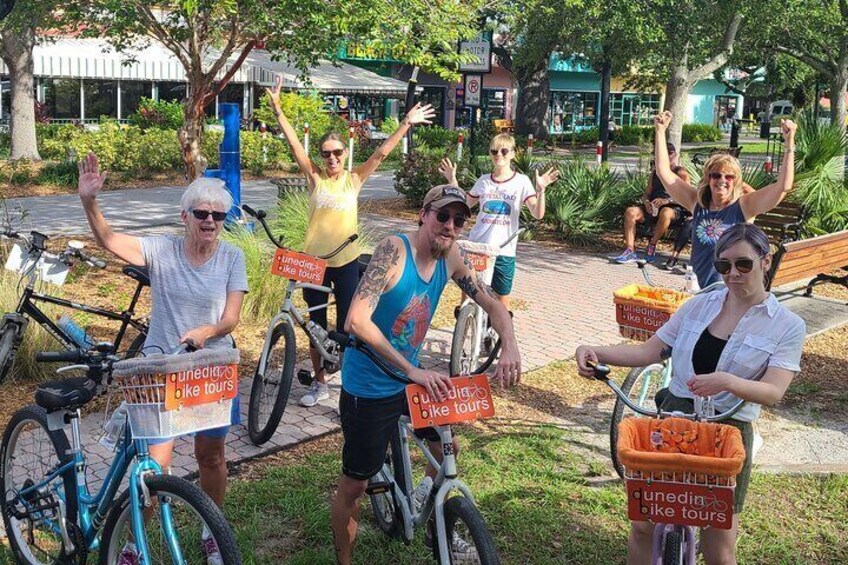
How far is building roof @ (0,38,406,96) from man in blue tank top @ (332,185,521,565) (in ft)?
86.5

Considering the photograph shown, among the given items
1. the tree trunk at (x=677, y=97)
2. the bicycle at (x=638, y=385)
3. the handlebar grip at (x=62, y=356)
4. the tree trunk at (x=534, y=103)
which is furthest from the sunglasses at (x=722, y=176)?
the tree trunk at (x=534, y=103)

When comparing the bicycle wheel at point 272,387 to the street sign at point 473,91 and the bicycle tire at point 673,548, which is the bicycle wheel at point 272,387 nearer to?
the bicycle tire at point 673,548

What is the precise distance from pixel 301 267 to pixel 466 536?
287cm

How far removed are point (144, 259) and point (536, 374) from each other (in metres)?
4.19

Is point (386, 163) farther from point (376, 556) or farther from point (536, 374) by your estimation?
point (376, 556)

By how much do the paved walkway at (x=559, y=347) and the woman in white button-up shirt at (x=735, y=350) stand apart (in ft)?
7.88

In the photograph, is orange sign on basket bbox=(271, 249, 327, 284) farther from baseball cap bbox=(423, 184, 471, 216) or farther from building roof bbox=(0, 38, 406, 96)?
building roof bbox=(0, 38, 406, 96)

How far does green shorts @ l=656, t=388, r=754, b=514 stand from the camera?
349 cm

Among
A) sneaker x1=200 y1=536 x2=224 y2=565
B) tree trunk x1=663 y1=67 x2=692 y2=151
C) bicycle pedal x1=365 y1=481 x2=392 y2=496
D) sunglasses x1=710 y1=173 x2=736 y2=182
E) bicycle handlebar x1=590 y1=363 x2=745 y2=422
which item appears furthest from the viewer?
tree trunk x1=663 y1=67 x2=692 y2=151

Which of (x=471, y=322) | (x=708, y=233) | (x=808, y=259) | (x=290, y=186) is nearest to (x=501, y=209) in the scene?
(x=471, y=322)

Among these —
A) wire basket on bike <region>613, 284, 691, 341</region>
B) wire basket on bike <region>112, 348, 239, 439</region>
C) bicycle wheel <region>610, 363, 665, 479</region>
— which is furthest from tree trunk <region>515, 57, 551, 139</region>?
wire basket on bike <region>112, 348, 239, 439</region>

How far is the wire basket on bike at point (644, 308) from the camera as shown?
4953 mm

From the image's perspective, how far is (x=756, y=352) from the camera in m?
3.41

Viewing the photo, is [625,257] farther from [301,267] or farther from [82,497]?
[82,497]
